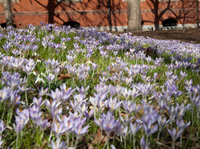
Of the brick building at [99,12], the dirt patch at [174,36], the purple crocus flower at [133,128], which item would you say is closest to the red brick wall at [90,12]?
the brick building at [99,12]

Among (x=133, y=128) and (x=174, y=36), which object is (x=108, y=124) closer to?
(x=133, y=128)

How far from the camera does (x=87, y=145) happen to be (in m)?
1.48

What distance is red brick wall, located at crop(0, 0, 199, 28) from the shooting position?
19025mm

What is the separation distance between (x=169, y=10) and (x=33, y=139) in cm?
2297

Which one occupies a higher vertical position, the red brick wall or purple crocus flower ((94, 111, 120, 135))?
the red brick wall

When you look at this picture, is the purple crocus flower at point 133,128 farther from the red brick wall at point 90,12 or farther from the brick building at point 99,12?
the red brick wall at point 90,12

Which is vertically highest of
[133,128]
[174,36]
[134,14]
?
[134,14]

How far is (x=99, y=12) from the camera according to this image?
66.0ft

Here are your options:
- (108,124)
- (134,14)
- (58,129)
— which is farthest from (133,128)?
(134,14)

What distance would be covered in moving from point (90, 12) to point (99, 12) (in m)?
0.90

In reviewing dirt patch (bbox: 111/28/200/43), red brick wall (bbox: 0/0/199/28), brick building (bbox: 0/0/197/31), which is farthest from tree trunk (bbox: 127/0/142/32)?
red brick wall (bbox: 0/0/199/28)

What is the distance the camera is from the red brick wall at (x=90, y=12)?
1902 cm

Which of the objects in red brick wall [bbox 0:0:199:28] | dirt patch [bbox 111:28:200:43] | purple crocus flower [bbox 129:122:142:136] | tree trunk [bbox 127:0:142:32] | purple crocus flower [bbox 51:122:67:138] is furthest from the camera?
red brick wall [bbox 0:0:199:28]

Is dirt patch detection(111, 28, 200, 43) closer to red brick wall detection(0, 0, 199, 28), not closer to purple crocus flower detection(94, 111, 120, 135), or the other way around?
red brick wall detection(0, 0, 199, 28)
